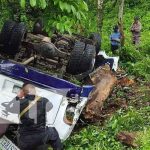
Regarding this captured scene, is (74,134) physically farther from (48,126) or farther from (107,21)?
(107,21)

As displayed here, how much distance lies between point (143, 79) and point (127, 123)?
11.1ft

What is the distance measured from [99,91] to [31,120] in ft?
8.90

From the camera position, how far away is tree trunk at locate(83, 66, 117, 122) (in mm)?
8273

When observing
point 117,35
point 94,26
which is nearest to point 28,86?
point 117,35

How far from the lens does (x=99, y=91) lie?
29.4 feet

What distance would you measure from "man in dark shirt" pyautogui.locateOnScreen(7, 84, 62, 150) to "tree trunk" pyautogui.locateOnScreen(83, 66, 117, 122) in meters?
1.67

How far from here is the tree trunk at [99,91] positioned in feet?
27.1

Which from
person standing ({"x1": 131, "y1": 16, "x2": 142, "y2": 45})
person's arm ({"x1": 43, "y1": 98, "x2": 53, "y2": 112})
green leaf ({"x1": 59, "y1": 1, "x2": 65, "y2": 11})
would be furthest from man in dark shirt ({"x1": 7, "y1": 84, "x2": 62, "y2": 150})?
person standing ({"x1": 131, "y1": 16, "x2": 142, "y2": 45})

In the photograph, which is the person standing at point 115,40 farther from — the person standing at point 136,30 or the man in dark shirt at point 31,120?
the man in dark shirt at point 31,120

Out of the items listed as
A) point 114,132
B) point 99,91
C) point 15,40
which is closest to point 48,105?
point 114,132

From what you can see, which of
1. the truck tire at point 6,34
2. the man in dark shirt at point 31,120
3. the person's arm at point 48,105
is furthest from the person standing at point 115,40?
the man in dark shirt at point 31,120

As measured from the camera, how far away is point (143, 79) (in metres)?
11.3

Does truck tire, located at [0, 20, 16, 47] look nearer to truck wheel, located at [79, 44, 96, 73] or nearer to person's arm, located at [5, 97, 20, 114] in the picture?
truck wheel, located at [79, 44, 96, 73]

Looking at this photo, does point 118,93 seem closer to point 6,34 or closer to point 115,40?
point 6,34
